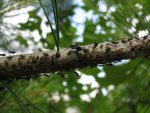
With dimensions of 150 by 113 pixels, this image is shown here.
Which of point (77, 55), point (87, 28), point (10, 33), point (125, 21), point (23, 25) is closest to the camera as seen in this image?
point (77, 55)

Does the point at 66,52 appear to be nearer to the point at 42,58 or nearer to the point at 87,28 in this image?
the point at 42,58

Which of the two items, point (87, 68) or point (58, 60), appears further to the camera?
point (87, 68)

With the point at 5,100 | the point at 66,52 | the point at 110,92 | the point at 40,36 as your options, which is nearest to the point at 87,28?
the point at 40,36

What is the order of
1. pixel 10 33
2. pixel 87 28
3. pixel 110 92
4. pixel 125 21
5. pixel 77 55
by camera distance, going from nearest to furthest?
pixel 77 55
pixel 125 21
pixel 10 33
pixel 87 28
pixel 110 92

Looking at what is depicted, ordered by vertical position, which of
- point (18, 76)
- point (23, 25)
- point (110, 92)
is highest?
point (23, 25)
